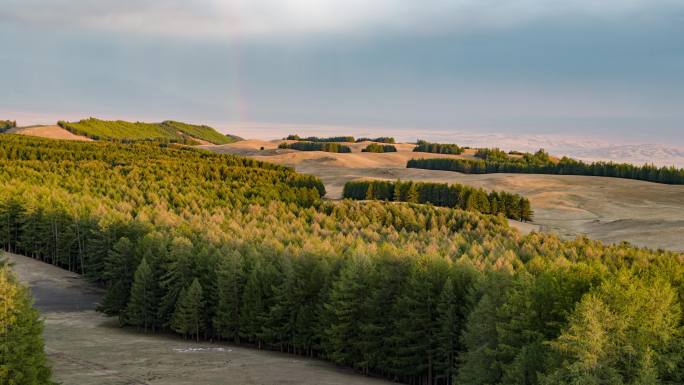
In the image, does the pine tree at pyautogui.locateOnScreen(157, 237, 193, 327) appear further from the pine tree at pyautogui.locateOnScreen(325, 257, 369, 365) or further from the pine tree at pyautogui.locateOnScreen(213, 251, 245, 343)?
the pine tree at pyautogui.locateOnScreen(325, 257, 369, 365)

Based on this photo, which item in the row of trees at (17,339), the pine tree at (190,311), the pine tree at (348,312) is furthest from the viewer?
the pine tree at (190,311)

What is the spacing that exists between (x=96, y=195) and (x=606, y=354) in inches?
6479

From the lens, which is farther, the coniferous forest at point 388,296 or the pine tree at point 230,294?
the pine tree at point 230,294

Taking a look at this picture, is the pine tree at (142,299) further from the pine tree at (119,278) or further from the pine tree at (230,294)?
the pine tree at (230,294)

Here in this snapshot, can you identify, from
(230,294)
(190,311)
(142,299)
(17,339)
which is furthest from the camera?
(142,299)

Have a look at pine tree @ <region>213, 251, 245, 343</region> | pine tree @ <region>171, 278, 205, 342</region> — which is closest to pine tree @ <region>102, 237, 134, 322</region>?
pine tree @ <region>171, 278, 205, 342</region>

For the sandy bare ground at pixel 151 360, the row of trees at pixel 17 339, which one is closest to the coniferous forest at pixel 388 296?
the sandy bare ground at pixel 151 360

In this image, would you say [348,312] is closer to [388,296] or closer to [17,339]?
[388,296]

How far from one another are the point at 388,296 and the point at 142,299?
3739cm

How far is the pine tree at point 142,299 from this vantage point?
97250mm

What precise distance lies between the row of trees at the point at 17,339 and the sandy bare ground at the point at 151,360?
44.8 ft

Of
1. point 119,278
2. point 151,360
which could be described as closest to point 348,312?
point 151,360

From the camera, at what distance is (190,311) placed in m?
92.8

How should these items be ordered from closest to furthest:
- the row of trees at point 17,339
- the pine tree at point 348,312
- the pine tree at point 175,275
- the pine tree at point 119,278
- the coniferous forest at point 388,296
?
the coniferous forest at point 388,296 → the row of trees at point 17,339 → the pine tree at point 348,312 → the pine tree at point 175,275 → the pine tree at point 119,278
